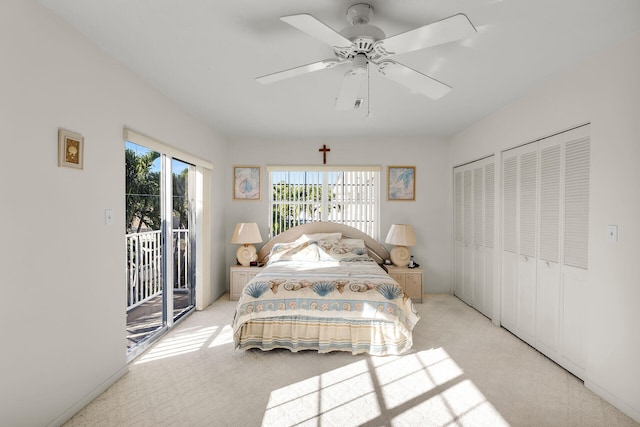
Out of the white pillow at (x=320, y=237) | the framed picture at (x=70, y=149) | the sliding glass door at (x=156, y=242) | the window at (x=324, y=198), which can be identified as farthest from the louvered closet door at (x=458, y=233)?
the framed picture at (x=70, y=149)

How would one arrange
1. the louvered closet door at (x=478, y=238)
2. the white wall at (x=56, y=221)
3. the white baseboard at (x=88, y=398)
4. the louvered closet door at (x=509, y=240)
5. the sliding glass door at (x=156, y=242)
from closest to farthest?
1. the white wall at (x=56, y=221)
2. the white baseboard at (x=88, y=398)
3. the sliding glass door at (x=156, y=242)
4. the louvered closet door at (x=509, y=240)
5. the louvered closet door at (x=478, y=238)

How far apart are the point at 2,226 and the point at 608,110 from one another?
369cm

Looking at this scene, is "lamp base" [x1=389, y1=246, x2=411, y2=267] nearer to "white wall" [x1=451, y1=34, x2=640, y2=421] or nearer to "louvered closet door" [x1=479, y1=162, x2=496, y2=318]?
"louvered closet door" [x1=479, y1=162, x2=496, y2=318]

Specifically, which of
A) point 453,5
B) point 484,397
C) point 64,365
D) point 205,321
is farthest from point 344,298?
point 453,5

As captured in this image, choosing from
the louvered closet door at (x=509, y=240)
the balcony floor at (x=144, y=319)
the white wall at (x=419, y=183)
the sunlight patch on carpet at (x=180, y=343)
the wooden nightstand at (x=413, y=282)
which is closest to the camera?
the sunlight patch on carpet at (x=180, y=343)

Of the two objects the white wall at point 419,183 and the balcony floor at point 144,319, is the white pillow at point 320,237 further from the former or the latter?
the balcony floor at point 144,319

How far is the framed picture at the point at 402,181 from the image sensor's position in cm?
Result: 495

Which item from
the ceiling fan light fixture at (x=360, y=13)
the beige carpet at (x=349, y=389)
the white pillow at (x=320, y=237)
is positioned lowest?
the beige carpet at (x=349, y=389)

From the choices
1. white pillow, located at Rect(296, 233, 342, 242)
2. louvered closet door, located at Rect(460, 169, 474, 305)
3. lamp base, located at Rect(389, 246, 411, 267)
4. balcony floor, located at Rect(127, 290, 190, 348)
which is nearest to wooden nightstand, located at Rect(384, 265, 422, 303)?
lamp base, located at Rect(389, 246, 411, 267)

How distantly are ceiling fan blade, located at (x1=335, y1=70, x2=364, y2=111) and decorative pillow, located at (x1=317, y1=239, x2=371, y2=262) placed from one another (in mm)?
2156

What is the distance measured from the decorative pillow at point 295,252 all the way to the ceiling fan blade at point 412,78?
255cm

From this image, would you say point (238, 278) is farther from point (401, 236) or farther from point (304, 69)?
point (304, 69)

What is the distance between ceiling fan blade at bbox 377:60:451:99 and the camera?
6.51ft

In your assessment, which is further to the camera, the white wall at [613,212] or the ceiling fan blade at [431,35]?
the white wall at [613,212]
